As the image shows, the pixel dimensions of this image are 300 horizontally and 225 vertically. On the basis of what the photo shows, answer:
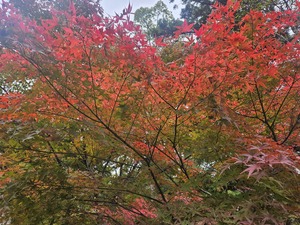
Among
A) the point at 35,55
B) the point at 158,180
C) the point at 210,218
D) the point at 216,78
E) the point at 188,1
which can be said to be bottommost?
the point at 210,218

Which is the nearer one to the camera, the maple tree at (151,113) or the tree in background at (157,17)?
the maple tree at (151,113)

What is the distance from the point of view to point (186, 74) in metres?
1.67

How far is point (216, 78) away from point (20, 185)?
1577 mm

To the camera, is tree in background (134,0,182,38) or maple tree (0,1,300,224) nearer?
maple tree (0,1,300,224)

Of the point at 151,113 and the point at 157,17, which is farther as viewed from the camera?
the point at 157,17

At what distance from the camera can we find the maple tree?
1.53 m

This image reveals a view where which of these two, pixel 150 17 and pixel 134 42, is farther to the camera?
pixel 150 17

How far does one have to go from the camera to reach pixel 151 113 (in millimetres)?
1951

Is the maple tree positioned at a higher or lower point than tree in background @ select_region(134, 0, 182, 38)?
lower

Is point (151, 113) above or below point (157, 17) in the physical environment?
below

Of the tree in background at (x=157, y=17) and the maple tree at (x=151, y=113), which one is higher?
the tree in background at (x=157, y=17)

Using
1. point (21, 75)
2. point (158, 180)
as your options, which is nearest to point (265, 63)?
point (158, 180)

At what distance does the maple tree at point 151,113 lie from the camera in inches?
60.2

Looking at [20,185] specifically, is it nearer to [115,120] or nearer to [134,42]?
[115,120]
